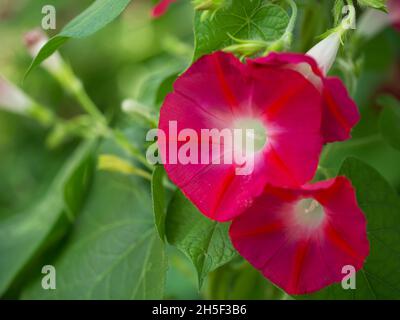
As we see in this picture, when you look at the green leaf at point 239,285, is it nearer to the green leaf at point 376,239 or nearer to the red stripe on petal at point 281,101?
the green leaf at point 376,239

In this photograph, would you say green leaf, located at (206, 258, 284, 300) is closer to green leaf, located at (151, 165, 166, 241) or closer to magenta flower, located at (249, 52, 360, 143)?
green leaf, located at (151, 165, 166, 241)

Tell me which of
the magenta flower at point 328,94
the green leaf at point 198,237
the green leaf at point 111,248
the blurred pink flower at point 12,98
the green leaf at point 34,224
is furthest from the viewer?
the blurred pink flower at point 12,98

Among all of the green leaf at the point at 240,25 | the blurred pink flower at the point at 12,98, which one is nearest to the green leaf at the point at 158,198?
the green leaf at the point at 240,25

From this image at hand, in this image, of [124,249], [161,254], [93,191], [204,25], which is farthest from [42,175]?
[204,25]

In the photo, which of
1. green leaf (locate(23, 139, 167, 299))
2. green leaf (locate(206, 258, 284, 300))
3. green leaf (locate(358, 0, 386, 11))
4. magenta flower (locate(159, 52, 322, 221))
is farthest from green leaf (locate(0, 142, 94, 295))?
green leaf (locate(358, 0, 386, 11))

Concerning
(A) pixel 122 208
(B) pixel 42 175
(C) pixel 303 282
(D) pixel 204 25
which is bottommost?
(C) pixel 303 282

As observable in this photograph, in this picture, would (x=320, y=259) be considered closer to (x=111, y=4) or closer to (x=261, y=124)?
(x=261, y=124)
